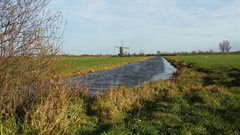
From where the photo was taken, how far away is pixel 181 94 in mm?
16312

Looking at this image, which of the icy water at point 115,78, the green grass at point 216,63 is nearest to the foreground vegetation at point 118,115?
the icy water at point 115,78

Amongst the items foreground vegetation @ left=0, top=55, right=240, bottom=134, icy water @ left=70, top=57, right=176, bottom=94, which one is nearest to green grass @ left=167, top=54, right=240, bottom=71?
icy water @ left=70, top=57, right=176, bottom=94

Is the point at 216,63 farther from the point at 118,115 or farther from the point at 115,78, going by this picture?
the point at 118,115

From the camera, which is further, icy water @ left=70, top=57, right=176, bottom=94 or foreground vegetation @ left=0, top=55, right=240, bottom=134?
icy water @ left=70, top=57, right=176, bottom=94

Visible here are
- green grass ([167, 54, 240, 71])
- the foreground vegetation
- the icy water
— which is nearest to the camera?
the foreground vegetation

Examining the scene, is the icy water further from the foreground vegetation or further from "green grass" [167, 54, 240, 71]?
"green grass" [167, 54, 240, 71]

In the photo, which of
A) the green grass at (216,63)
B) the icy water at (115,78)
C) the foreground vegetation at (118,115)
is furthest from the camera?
the green grass at (216,63)

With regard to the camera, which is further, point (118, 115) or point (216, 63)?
point (216, 63)

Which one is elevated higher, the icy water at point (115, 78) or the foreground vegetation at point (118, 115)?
the foreground vegetation at point (118, 115)

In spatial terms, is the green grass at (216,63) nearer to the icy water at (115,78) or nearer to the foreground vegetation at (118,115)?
the icy water at (115,78)

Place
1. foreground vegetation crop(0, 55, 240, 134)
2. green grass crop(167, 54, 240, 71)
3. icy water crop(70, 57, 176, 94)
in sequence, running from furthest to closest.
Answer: green grass crop(167, 54, 240, 71), icy water crop(70, 57, 176, 94), foreground vegetation crop(0, 55, 240, 134)

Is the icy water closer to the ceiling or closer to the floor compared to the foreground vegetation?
closer to the floor

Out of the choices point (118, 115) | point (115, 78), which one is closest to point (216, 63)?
point (115, 78)

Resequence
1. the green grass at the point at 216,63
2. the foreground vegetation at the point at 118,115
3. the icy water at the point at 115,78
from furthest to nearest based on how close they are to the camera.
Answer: the green grass at the point at 216,63 < the icy water at the point at 115,78 < the foreground vegetation at the point at 118,115
